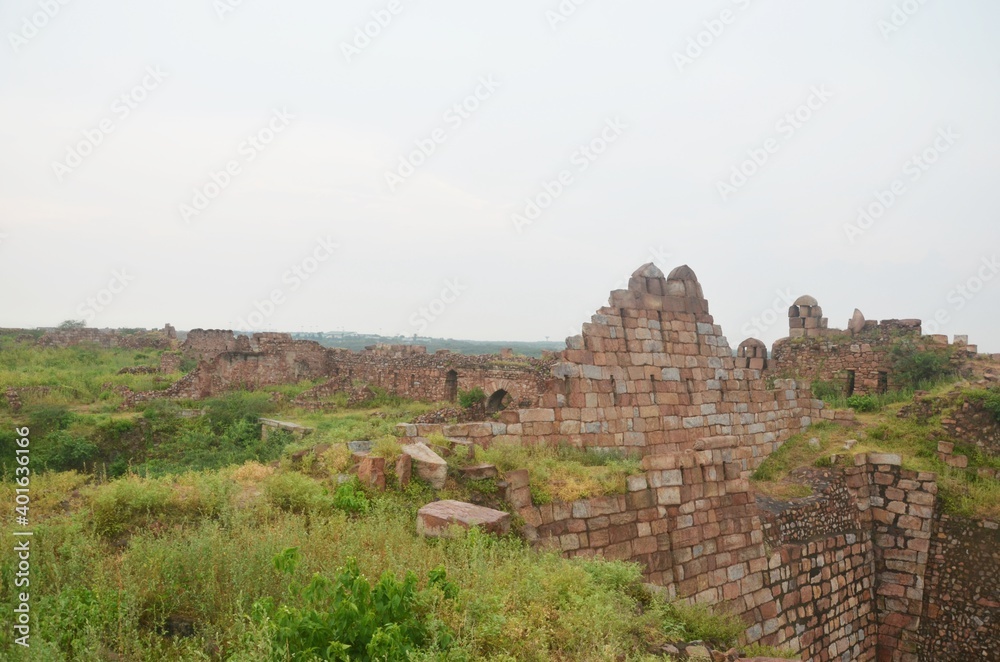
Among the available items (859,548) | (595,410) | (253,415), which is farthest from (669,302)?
(253,415)

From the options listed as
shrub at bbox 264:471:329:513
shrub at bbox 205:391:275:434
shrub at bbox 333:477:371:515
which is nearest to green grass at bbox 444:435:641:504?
shrub at bbox 333:477:371:515

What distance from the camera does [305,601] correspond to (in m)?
3.82

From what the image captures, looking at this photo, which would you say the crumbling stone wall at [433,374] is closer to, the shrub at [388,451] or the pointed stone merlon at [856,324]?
the pointed stone merlon at [856,324]

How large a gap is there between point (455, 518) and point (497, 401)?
1498 centimetres

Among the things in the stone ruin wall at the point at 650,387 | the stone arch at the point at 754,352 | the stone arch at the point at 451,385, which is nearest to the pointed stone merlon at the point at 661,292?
the stone ruin wall at the point at 650,387

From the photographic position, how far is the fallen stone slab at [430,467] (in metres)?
6.64

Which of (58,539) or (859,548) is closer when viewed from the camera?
(58,539)

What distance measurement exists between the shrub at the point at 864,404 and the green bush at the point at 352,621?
15.8m

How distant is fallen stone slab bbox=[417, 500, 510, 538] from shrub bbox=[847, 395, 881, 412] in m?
13.8

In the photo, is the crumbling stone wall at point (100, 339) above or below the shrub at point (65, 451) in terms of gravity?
above

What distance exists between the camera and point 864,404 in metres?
16.4

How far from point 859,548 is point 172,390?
19.7 metres

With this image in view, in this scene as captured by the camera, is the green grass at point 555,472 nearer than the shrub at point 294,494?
No

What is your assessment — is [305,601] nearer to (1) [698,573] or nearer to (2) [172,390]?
(1) [698,573]
